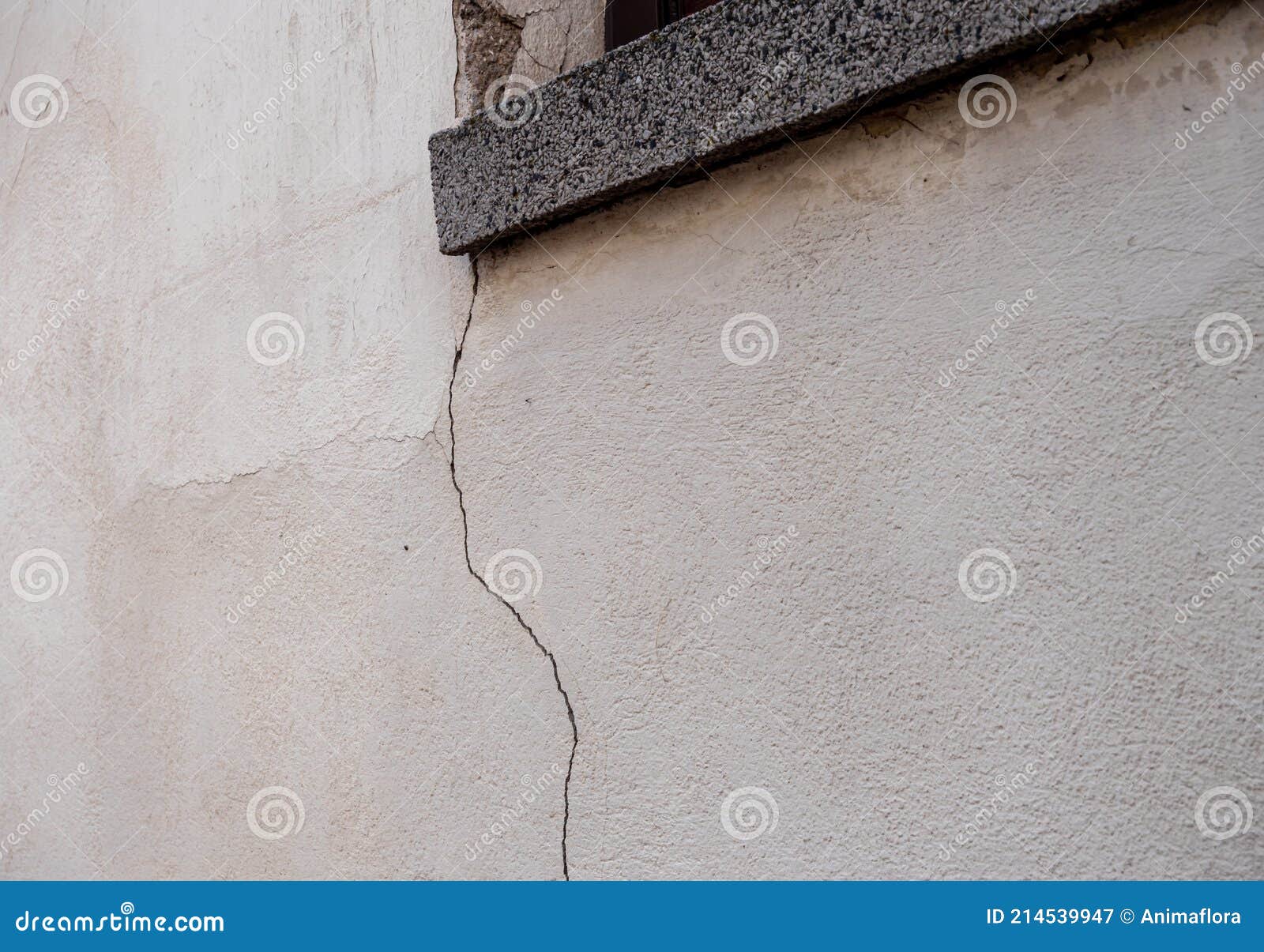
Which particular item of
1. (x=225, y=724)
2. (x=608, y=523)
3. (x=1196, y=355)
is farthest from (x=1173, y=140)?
(x=225, y=724)

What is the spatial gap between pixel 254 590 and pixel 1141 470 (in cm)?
192

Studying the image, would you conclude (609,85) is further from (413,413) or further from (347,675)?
(347,675)

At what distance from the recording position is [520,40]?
2.30m
